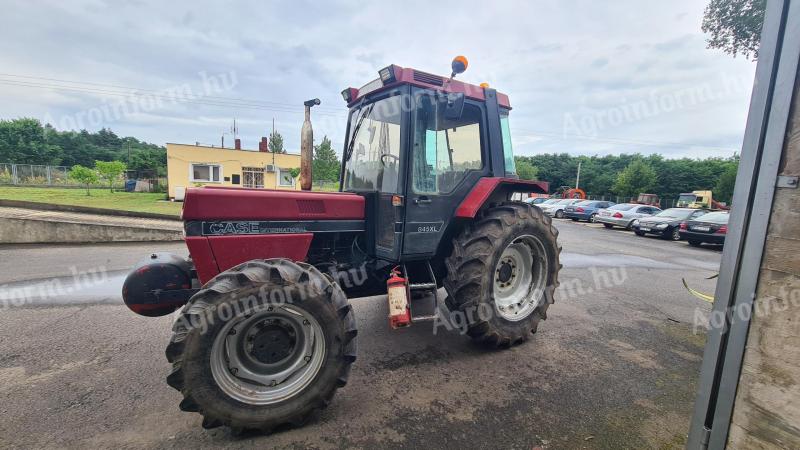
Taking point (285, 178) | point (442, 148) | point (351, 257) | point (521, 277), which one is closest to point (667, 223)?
point (521, 277)

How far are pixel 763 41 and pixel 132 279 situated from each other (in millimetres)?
4089

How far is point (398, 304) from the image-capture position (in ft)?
9.74

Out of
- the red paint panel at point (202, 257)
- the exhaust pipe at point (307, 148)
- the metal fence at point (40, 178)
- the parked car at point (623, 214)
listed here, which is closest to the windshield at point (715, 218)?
the parked car at point (623, 214)

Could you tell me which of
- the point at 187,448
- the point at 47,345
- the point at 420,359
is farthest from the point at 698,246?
the point at 47,345

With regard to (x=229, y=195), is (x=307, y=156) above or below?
above

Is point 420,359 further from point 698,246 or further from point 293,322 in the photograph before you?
point 698,246

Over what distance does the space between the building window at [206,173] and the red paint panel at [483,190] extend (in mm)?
25596

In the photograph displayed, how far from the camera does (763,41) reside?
161cm

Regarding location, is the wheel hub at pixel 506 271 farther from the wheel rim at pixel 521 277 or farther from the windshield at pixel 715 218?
the windshield at pixel 715 218

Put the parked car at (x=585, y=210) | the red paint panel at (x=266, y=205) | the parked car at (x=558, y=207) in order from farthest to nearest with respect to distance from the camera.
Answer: the parked car at (x=558, y=207), the parked car at (x=585, y=210), the red paint panel at (x=266, y=205)

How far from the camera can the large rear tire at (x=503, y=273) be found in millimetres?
3244

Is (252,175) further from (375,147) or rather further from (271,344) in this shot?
(271,344)

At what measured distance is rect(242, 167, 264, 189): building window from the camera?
86.9ft

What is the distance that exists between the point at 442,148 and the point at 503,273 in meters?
1.46
